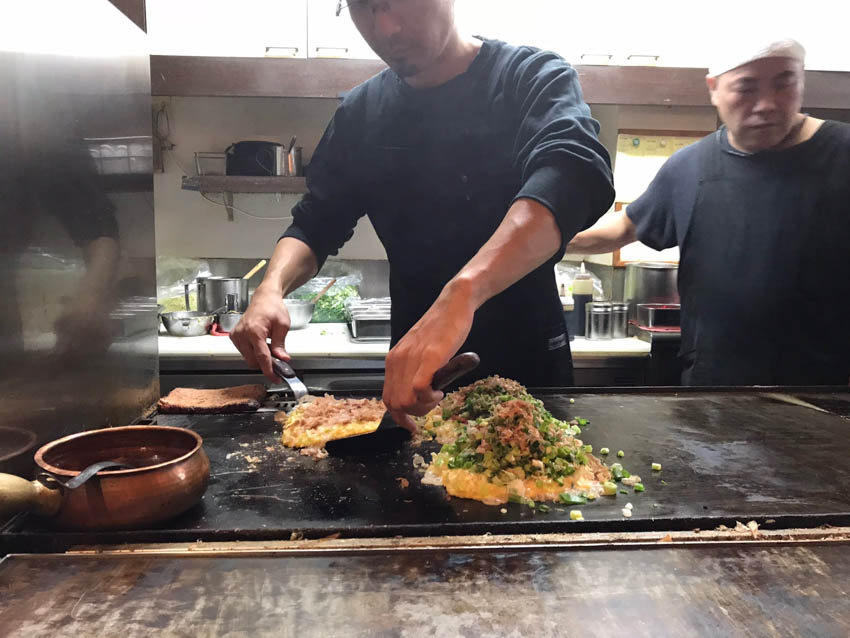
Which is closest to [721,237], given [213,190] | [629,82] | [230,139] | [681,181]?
[681,181]

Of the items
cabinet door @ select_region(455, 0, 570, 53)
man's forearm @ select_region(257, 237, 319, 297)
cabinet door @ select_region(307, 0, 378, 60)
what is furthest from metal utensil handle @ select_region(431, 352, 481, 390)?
cabinet door @ select_region(455, 0, 570, 53)

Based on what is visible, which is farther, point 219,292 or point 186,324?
point 219,292

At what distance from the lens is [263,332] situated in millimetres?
1708

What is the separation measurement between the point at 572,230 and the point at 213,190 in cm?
258

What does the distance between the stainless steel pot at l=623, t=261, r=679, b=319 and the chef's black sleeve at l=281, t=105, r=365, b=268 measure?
2156 millimetres

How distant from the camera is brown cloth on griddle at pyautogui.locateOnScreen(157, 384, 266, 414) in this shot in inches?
64.3

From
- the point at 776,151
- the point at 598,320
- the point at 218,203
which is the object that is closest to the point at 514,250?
the point at 776,151

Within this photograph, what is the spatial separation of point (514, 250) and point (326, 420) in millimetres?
594

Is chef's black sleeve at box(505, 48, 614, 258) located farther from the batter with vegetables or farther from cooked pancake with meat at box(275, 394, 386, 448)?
cooked pancake with meat at box(275, 394, 386, 448)

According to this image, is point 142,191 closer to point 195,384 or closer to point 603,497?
point 603,497

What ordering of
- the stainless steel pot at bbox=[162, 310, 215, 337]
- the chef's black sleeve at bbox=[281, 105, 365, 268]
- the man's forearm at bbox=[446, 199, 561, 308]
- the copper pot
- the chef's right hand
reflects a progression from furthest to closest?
the stainless steel pot at bbox=[162, 310, 215, 337]
the chef's black sleeve at bbox=[281, 105, 365, 268]
the chef's right hand
the man's forearm at bbox=[446, 199, 561, 308]
the copper pot

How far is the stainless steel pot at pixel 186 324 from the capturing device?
3.23 metres

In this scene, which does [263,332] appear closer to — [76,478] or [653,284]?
[76,478]

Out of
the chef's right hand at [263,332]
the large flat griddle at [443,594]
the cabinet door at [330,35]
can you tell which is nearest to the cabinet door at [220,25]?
the cabinet door at [330,35]
